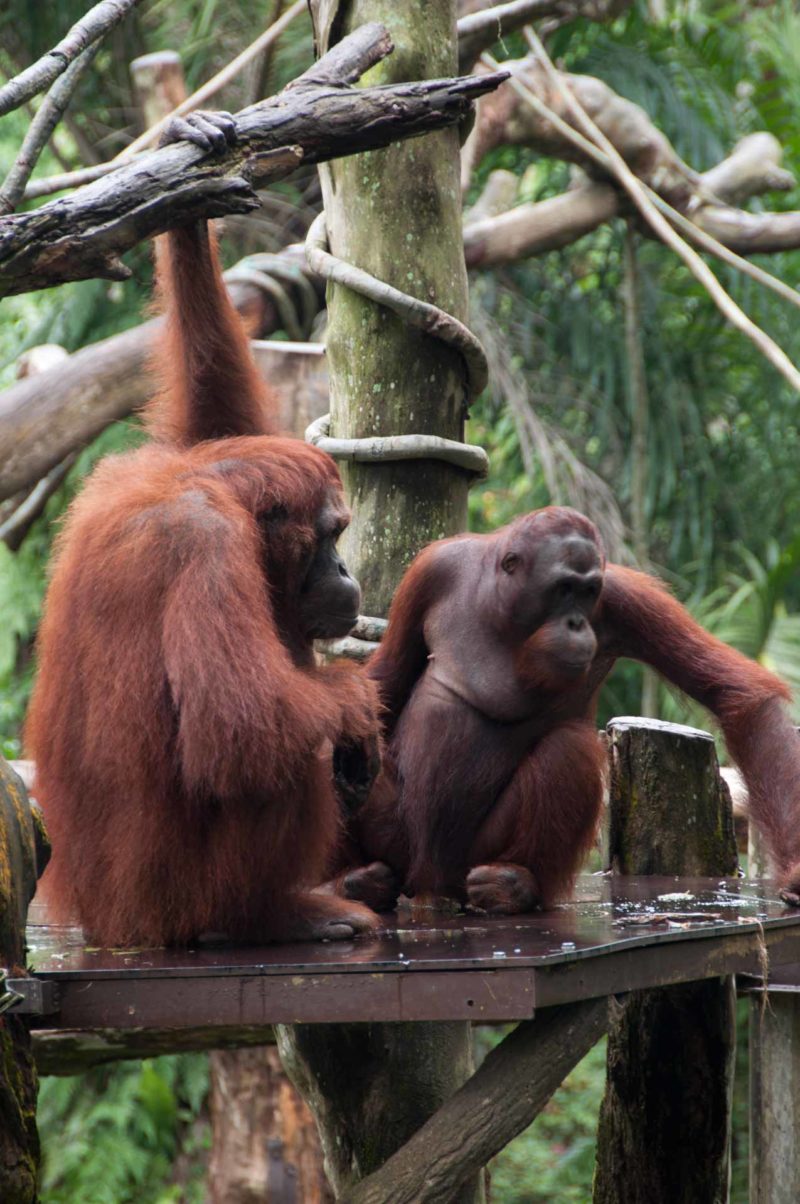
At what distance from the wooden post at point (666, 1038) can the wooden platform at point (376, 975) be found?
2.72 feet

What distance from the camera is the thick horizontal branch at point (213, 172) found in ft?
8.14

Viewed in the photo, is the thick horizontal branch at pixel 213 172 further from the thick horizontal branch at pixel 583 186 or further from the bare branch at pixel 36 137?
the thick horizontal branch at pixel 583 186

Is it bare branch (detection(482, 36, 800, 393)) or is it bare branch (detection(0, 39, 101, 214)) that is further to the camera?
bare branch (detection(482, 36, 800, 393))

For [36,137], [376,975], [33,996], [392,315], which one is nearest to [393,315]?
[392,315]

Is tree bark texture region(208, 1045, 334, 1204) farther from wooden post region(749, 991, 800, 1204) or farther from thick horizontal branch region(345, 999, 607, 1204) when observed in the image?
thick horizontal branch region(345, 999, 607, 1204)

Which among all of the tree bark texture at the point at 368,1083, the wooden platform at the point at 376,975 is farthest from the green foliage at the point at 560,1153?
the wooden platform at the point at 376,975

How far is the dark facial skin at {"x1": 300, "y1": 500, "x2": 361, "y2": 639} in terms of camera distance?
2.96m

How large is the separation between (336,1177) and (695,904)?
99 cm

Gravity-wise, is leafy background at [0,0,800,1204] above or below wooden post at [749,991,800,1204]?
above

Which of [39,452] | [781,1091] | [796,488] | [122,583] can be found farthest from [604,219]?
[122,583]

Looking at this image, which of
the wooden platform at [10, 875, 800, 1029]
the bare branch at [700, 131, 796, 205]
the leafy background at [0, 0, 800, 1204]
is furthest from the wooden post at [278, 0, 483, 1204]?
the bare branch at [700, 131, 796, 205]

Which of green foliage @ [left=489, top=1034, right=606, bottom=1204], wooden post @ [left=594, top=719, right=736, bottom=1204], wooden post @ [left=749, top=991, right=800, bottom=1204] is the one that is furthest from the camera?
green foliage @ [left=489, top=1034, right=606, bottom=1204]

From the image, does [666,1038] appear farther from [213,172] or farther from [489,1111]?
[213,172]

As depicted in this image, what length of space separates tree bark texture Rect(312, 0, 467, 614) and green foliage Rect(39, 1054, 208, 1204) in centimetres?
386
